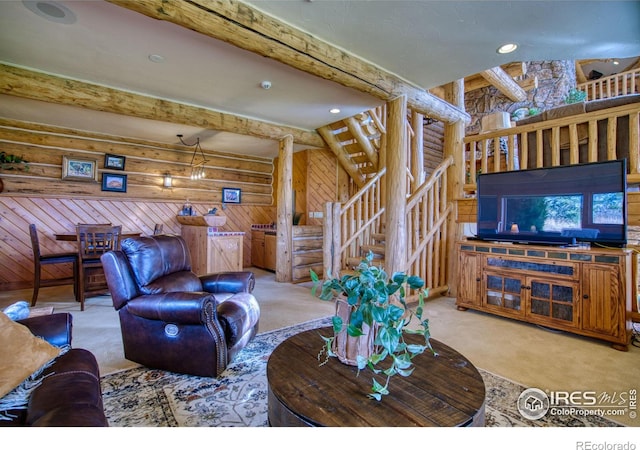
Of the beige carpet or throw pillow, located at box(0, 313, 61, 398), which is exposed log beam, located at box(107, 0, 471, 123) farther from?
the beige carpet

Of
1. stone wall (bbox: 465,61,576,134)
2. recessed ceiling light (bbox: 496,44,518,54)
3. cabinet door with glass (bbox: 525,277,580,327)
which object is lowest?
cabinet door with glass (bbox: 525,277,580,327)

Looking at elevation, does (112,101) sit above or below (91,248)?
above

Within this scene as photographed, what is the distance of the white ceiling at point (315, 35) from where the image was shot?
7.69 ft

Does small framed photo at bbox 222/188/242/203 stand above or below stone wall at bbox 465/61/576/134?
below

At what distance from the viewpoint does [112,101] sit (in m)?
3.62

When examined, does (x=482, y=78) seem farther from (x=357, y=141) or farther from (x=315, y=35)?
(x=315, y=35)

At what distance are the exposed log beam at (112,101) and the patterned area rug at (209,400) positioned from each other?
308 centimetres

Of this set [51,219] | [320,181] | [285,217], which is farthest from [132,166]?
[320,181]

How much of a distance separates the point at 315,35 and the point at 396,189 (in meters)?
1.81

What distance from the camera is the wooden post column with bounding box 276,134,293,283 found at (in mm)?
5195

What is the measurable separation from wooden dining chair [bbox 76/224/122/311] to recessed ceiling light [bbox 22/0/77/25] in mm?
2130

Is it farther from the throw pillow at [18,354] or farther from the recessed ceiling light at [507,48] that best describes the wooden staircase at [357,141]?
the throw pillow at [18,354]

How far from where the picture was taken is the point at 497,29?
8.55ft

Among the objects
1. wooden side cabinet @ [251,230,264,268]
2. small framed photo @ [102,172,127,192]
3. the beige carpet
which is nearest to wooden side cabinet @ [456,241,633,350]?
the beige carpet
